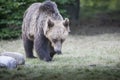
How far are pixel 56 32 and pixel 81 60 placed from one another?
2.70 ft

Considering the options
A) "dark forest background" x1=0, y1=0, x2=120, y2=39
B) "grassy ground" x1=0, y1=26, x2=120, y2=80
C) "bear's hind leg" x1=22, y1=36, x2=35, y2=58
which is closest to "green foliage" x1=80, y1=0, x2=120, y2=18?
"dark forest background" x1=0, y1=0, x2=120, y2=39

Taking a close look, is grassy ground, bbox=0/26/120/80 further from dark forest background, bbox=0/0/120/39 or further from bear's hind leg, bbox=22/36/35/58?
dark forest background, bbox=0/0/120/39

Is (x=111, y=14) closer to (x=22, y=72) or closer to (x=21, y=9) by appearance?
(x=21, y=9)

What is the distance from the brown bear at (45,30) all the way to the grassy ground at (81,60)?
11.4 inches

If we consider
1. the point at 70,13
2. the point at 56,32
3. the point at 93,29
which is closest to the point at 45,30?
the point at 56,32

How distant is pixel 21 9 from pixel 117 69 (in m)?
7.68

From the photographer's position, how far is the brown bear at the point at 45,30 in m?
9.12

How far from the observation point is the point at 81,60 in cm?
944

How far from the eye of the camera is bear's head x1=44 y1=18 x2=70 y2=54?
29.7ft

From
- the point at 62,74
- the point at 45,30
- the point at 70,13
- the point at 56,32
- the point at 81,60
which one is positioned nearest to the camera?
the point at 62,74

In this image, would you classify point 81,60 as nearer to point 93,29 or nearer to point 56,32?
point 56,32

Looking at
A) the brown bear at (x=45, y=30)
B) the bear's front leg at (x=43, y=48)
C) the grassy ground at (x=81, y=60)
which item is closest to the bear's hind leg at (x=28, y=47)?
the brown bear at (x=45, y=30)

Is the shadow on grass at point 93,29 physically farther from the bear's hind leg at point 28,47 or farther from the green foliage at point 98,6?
the bear's hind leg at point 28,47

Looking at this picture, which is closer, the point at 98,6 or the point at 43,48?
the point at 43,48
